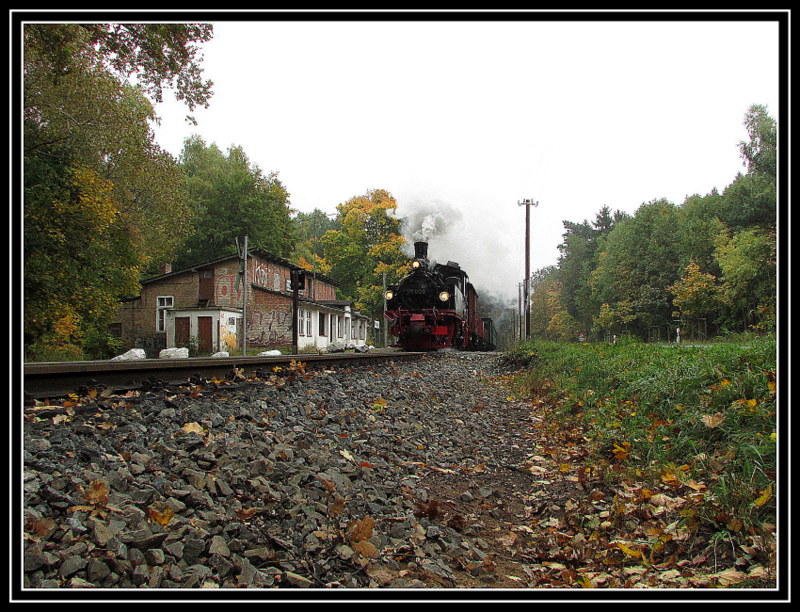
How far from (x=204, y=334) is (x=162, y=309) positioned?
11.3 ft

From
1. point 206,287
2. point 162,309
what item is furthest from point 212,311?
point 162,309

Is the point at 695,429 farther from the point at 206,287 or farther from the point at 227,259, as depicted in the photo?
the point at 206,287

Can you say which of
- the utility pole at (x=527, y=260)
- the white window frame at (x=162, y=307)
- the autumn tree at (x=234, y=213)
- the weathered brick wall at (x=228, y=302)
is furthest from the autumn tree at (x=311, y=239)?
the utility pole at (x=527, y=260)

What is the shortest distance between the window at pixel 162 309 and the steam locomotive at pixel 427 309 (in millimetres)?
15115

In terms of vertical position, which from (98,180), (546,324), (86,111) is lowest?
(546,324)

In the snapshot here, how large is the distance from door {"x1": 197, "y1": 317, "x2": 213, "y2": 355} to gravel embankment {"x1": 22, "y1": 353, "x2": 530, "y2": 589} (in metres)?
24.0

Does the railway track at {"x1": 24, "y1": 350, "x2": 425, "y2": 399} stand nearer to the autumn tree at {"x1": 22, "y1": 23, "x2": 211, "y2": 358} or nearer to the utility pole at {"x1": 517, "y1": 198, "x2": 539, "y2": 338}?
the autumn tree at {"x1": 22, "y1": 23, "x2": 211, "y2": 358}

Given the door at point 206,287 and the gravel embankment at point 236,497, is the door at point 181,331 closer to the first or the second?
the door at point 206,287

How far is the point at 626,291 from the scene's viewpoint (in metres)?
51.0

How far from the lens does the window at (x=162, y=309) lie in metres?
28.8

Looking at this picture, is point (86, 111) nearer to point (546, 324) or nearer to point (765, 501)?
point (765, 501)

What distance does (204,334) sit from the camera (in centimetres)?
2762
